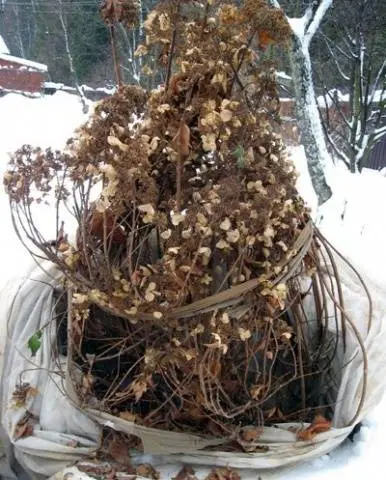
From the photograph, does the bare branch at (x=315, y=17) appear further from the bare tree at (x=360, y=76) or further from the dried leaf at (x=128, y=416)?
the dried leaf at (x=128, y=416)

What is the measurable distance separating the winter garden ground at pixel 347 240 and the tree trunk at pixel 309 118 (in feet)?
0.43

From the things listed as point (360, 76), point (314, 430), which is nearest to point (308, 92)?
point (360, 76)

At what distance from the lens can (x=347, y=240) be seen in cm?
265

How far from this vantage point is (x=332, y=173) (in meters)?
5.35

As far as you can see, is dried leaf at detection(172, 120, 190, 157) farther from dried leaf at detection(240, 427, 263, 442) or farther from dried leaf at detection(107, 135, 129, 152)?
dried leaf at detection(240, 427, 263, 442)

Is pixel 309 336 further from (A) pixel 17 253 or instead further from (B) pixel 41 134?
(B) pixel 41 134

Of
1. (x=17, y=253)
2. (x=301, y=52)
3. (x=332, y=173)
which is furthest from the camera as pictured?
(x=332, y=173)

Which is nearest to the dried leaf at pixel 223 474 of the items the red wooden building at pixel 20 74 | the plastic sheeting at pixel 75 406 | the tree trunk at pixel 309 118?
the plastic sheeting at pixel 75 406

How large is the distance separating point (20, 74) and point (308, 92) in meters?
22.0

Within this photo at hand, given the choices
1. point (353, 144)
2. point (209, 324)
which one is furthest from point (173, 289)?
point (353, 144)

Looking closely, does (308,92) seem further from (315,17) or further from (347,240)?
(347,240)

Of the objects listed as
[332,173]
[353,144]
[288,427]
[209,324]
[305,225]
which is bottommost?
[288,427]

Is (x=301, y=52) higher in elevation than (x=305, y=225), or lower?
higher

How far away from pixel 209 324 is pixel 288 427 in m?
0.49
